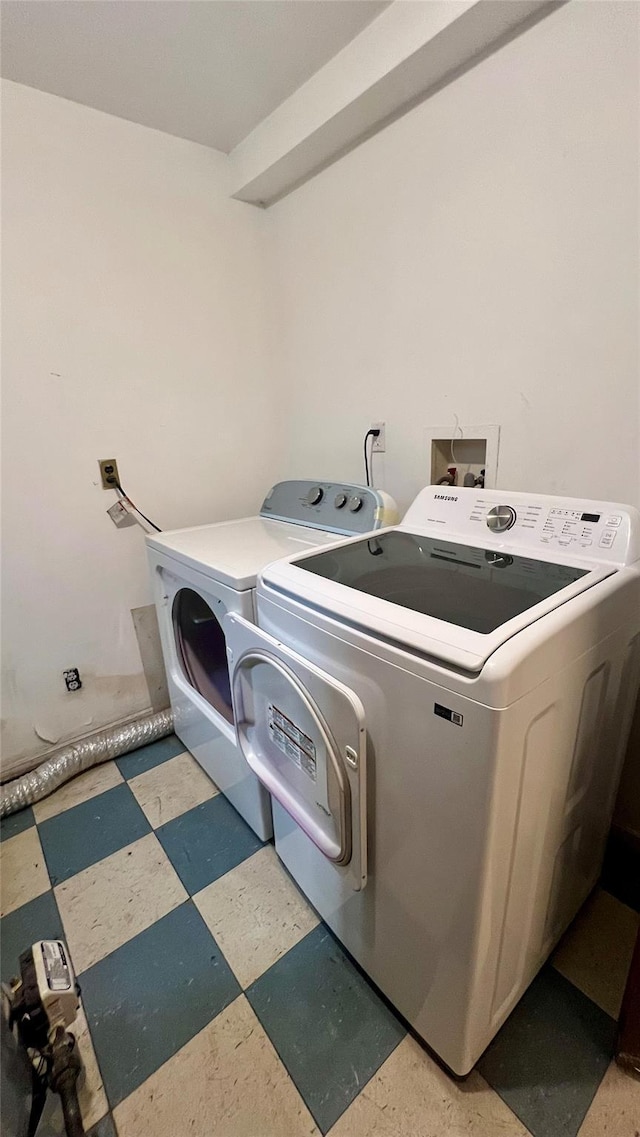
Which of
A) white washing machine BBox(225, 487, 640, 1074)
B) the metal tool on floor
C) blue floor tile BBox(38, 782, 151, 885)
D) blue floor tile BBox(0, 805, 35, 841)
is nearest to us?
white washing machine BBox(225, 487, 640, 1074)

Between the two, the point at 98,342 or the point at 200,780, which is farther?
the point at 200,780

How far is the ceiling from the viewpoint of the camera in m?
1.14

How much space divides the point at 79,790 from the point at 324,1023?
3.74 feet

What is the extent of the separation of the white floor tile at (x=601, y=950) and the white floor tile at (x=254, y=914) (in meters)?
0.64

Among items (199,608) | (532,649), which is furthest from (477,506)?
(199,608)

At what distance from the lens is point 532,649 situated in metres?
0.63

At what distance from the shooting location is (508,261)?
1213 mm

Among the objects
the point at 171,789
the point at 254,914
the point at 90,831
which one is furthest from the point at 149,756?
the point at 254,914

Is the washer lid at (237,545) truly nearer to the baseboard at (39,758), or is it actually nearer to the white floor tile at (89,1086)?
the baseboard at (39,758)

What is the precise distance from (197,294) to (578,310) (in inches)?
53.8

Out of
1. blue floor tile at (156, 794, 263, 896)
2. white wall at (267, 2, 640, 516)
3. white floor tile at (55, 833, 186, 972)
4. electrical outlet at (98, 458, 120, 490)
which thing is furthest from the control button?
electrical outlet at (98, 458, 120, 490)

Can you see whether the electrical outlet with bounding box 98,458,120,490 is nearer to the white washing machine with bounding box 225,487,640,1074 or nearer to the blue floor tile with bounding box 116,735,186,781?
the white washing machine with bounding box 225,487,640,1074

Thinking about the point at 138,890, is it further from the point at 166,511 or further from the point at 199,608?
the point at 166,511

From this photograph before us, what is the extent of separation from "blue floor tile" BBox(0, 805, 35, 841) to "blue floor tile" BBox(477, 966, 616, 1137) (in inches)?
57.6
